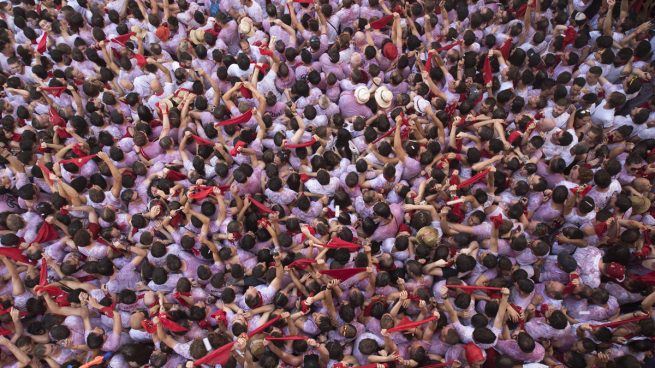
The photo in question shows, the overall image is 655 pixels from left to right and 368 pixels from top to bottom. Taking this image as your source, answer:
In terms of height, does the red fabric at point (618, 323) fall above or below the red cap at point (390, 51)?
below

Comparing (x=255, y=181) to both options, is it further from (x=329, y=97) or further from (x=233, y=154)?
(x=329, y=97)

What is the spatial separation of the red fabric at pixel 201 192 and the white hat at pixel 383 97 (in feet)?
5.44

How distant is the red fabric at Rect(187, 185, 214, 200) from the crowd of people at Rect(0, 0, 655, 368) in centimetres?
3

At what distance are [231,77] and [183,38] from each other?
2.83 ft

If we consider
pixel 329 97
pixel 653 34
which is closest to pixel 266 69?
pixel 329 97

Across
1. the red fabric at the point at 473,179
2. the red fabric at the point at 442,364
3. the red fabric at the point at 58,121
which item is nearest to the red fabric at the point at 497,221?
the red fabric at the point at 473,179

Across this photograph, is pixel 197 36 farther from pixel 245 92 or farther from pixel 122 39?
pixel 245 92

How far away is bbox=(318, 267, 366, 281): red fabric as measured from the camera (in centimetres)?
316

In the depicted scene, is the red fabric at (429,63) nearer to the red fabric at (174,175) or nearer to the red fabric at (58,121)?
the red fabric at (174,175)

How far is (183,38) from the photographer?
4.80 metres

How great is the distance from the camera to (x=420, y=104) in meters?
4.09

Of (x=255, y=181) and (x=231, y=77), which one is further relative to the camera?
(x=231, y=77)

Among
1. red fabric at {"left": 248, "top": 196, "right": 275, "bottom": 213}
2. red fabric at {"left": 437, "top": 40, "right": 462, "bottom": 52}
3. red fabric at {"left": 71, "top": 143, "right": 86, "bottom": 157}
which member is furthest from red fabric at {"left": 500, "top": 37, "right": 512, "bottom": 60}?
red fabric at {"left": 71, "top": 143, "right": 86, "bottom": 157}

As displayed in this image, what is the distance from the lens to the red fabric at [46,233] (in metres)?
3.48
